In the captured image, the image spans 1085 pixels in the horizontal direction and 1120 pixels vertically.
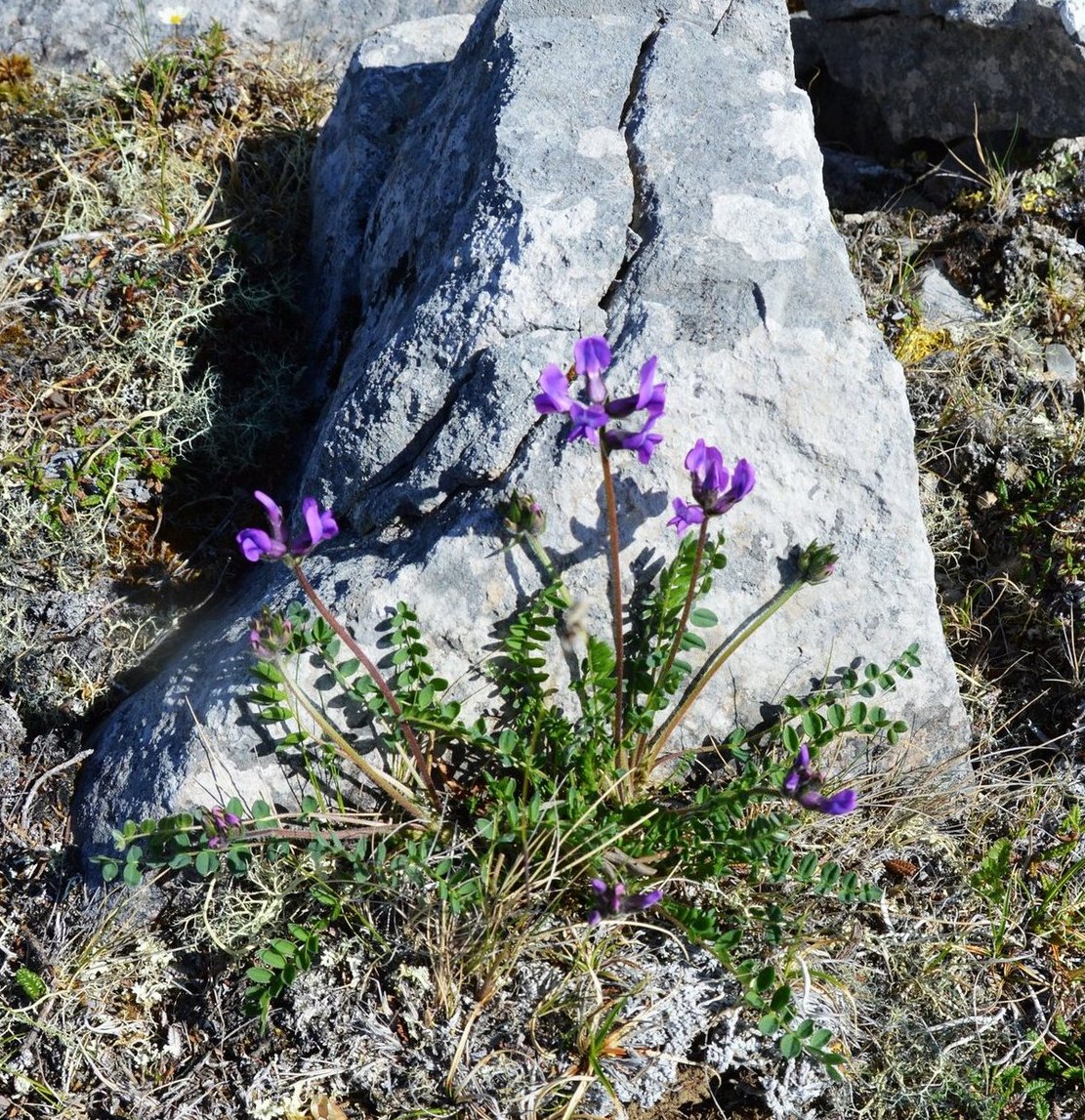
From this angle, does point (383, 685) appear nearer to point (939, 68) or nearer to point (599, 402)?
point (599, 402)

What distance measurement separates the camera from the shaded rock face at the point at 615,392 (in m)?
2.93

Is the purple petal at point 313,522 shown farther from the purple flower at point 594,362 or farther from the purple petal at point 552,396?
the purple flower at point 594,362

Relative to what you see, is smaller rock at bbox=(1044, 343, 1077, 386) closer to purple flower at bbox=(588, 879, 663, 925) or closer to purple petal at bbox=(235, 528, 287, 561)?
purple flower at bbox=(588, 879, 663, 925)

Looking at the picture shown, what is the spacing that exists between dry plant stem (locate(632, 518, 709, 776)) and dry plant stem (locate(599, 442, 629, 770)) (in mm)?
40

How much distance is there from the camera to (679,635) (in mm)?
2842

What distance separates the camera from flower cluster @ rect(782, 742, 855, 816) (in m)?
2.54

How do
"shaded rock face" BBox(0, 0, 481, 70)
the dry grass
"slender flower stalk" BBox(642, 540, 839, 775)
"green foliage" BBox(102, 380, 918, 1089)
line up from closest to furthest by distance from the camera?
"green foliage" BBox(102, 380, 918, 1089) → "slender flower stalk" BBox(642, 540, 839, 775) → the dry grass → "shaded rock face" BBox(0, 0, 481, 70)

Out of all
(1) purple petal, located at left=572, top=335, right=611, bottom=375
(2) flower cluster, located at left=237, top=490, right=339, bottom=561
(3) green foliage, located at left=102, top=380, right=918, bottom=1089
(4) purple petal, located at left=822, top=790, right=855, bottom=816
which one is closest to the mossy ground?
(3) green foliage, located at left=102, top=380, right=918, bottom=1089

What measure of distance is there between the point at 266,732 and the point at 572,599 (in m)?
0.87

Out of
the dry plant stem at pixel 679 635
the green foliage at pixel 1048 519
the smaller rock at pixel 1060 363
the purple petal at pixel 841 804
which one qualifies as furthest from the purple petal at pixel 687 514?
the smaller rock at pixel 1060 363

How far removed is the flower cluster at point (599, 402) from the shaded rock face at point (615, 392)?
38 cm

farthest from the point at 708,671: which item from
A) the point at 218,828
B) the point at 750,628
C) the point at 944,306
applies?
the point at 944,306

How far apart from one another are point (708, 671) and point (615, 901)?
26.8 inches

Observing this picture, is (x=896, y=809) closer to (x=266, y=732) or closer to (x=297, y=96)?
(x=266, y=732)
